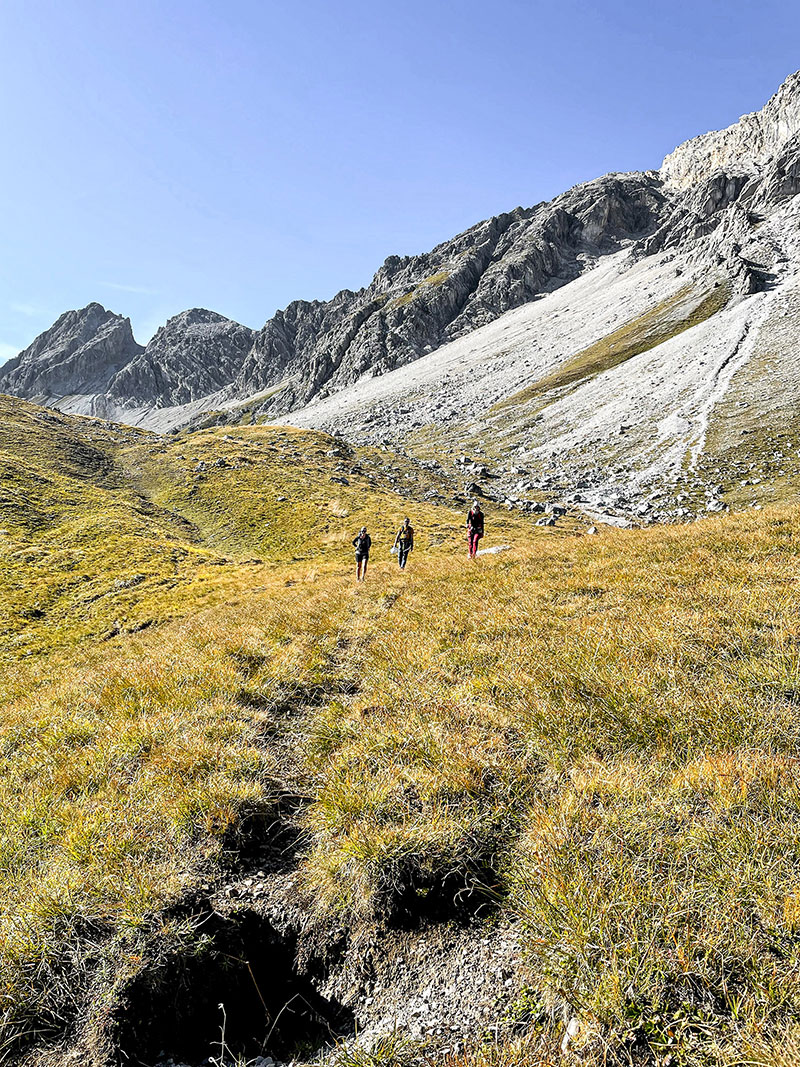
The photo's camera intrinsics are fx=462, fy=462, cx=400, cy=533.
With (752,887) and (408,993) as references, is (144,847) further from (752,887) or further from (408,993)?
(752,887)

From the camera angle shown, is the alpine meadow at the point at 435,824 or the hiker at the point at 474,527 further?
the hiker at the point at 474,527

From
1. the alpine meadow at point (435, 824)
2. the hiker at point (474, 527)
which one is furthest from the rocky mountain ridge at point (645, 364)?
the alpine meadow at point (435, 824)

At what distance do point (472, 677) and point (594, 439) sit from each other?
80.0m

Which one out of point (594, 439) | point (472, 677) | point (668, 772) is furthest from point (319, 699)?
point (594, 439)

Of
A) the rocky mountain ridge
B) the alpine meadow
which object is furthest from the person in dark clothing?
the rocky mountain ridge

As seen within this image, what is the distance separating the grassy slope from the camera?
9.37 ft

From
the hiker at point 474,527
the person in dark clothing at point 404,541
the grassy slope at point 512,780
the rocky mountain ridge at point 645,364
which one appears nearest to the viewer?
the grassy slope at point 512,780

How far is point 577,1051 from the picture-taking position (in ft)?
8.46

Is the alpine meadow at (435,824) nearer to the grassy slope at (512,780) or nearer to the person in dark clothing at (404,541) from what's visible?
the grassy slope at (512,780)

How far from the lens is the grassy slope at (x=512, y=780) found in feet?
9.37

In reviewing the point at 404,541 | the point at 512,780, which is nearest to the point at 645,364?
the point at 404,541

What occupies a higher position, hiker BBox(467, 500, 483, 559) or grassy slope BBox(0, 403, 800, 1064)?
hiker BBox(467, 500, 483, 559)

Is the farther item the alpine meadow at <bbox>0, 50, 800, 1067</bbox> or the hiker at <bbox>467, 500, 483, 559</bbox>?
the hiker at <bbox>467, 500, 483, 559</bbox>

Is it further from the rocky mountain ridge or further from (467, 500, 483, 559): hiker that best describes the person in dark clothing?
the rocky mountain ridge
